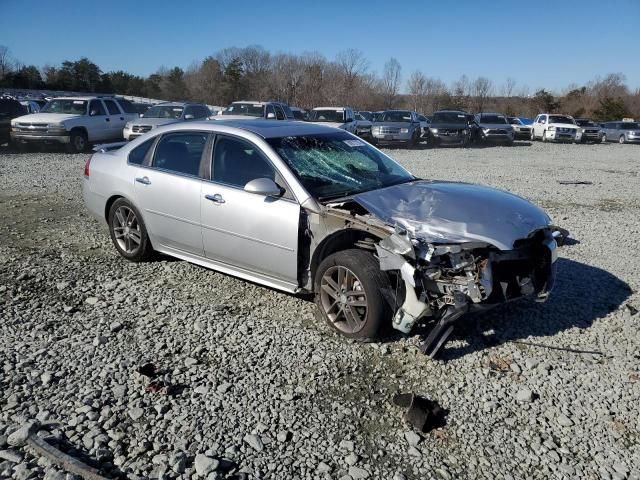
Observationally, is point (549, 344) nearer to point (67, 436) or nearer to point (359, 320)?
point (359, 320)

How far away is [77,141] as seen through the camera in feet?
59.0

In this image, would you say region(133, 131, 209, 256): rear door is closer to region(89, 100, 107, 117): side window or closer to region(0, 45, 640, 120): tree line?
region(89, 100, 107, 117): side window

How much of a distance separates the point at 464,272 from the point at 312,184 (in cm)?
150

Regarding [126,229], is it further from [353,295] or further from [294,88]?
[294,88]

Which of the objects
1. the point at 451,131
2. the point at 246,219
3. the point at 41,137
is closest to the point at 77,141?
the point at 41,137

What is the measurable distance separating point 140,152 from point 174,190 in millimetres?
880

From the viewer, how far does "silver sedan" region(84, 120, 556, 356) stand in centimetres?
387

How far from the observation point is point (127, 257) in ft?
19.7

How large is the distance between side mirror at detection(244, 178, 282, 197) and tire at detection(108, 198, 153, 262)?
179 cm

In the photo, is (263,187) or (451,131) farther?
(451,131)

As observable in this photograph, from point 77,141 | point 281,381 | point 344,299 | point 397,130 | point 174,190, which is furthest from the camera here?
point 397,130

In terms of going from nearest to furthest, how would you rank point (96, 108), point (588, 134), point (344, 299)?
1. point (344, 299)
2. point (96, 108)
3. point (588, 134)

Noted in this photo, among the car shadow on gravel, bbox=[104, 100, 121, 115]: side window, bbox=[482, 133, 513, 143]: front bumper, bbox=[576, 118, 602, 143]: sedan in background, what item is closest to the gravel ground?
the car shadow on gravel

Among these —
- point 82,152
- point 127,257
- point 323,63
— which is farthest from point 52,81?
point 127,257
